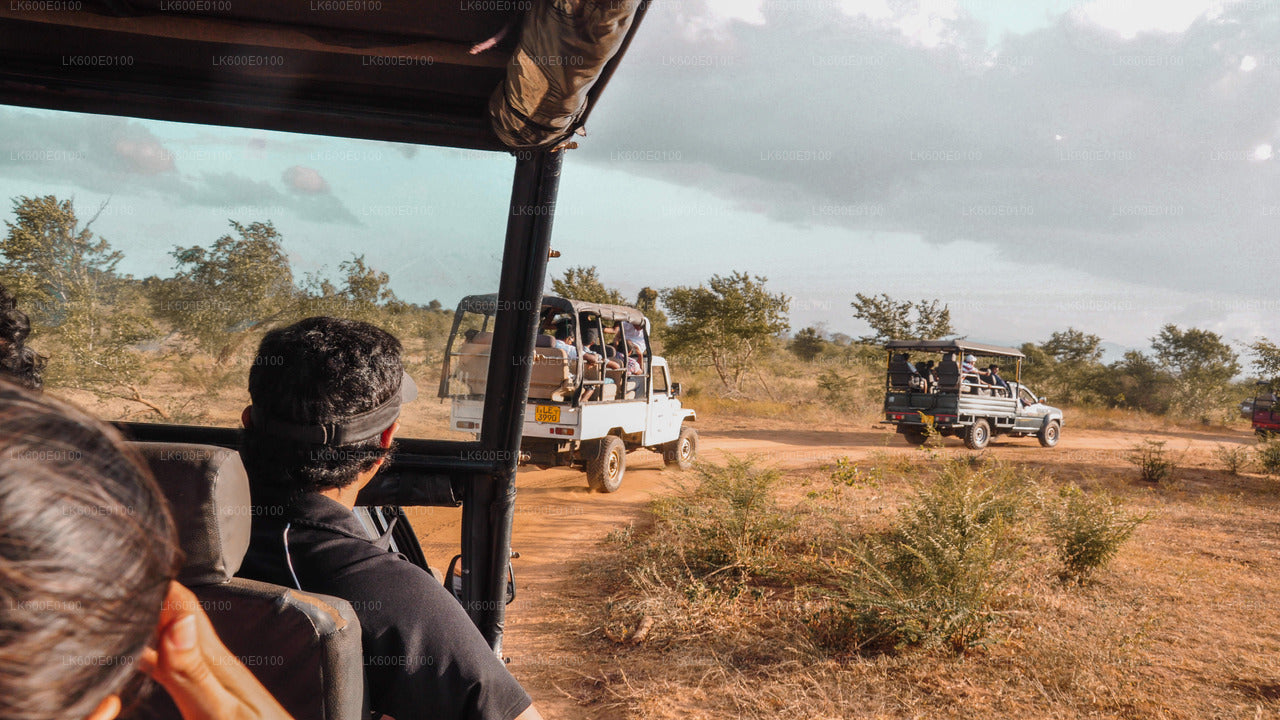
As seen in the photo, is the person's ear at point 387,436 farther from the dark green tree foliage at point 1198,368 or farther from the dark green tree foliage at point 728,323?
the dark green tree foliage at point 1198,368

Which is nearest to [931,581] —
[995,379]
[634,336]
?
[634,336]

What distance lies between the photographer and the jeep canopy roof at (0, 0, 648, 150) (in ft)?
6.32

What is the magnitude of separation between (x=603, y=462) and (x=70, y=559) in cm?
877

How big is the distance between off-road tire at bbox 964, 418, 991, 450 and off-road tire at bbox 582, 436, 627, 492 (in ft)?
29.8

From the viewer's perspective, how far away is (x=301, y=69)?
2184 mm

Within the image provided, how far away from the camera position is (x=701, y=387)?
26.1 meters

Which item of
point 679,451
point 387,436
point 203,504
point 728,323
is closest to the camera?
point 203,504

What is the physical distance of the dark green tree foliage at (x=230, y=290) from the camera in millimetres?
2322

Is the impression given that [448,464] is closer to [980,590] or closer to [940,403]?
[980,590]

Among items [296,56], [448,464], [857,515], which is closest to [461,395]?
[448,464]

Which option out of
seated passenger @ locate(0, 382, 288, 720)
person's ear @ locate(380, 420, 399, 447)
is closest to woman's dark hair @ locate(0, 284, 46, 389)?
person's ear @ locate(380, 420, 399, 447)

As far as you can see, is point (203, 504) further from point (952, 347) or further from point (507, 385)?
point (952, 347)

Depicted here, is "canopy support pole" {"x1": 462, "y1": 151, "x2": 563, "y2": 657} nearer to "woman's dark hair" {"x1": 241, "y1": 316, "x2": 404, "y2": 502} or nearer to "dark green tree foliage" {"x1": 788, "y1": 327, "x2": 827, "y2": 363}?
"woman's dark hair" {"x1": 241, "y1": 316, "x2": 404, "y2": 502}

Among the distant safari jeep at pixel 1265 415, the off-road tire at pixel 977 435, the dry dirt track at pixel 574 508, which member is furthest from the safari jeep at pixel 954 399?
the distant safari jeep at pixel 1265 415
